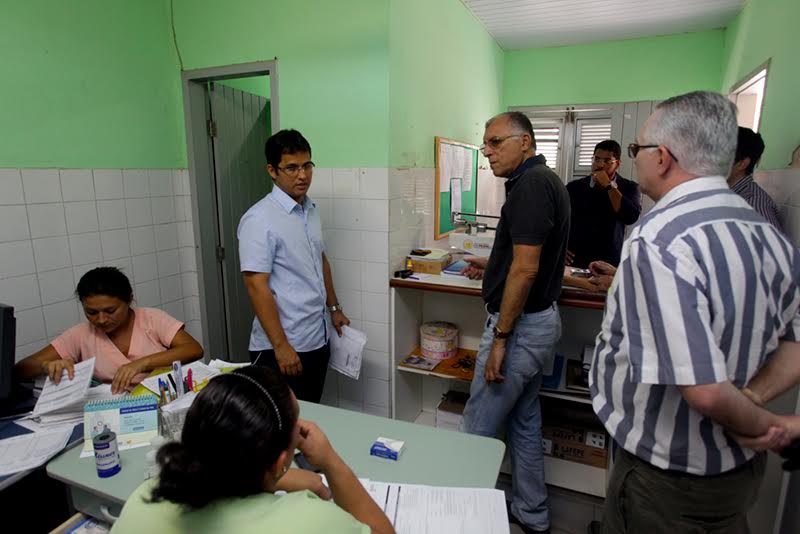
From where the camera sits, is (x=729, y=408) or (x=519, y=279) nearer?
(x=729, y=408)

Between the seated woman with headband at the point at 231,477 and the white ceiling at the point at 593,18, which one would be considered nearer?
the seated woman with headband at the point at 231,477

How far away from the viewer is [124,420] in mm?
1478

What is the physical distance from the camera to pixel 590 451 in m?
2.47

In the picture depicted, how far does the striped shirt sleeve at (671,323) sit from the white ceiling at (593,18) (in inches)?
122

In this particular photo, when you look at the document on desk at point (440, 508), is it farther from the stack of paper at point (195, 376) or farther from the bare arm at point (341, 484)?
the stack of paper at point (195, 376)

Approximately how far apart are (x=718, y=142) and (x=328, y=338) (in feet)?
5.89

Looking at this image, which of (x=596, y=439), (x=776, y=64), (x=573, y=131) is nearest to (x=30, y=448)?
(x=596, y=439)

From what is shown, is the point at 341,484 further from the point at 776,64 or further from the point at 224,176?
the point at 776,64

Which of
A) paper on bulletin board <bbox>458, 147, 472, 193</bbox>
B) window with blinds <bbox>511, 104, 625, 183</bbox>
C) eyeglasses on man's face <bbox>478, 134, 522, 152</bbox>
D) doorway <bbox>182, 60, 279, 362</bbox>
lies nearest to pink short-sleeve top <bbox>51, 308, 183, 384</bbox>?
doorway <bbox>182, 60, 279, 362</bbox>

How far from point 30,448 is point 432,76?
108 inches

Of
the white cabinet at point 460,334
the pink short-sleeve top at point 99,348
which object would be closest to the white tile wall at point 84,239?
the pink short-sleeve top at point 99,348

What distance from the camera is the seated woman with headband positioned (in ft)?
2.46

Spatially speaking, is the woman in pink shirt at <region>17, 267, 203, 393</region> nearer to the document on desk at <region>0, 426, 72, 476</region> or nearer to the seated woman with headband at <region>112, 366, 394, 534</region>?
the document on desk at <region>0, 426, 72, 476</region>

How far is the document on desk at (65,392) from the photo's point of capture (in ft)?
5.09
